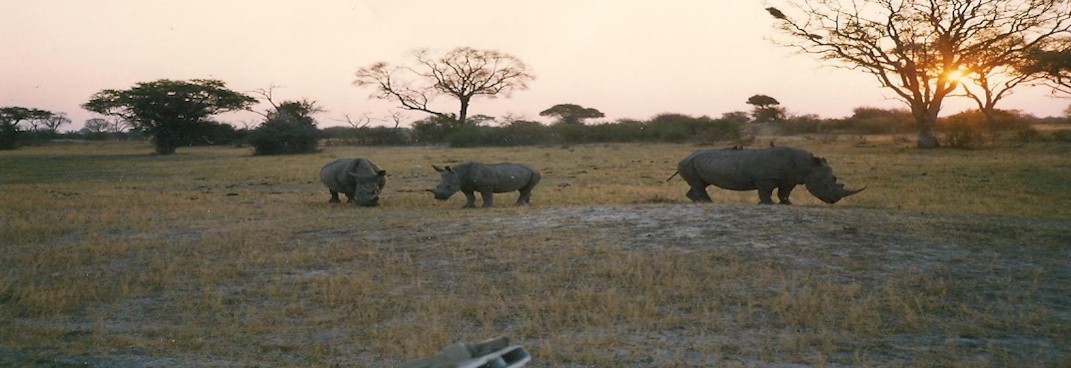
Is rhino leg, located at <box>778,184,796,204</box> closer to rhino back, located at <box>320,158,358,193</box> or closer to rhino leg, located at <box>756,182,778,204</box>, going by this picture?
rhino leg, located at <box>756,182,778,204</box>

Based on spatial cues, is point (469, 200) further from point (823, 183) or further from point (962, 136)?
point (962, 136)

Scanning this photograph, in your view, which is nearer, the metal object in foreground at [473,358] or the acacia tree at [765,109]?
the metal object in foreground at [473,358]

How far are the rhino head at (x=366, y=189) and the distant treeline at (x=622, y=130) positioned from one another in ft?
94.3

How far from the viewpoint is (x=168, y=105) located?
45344mm

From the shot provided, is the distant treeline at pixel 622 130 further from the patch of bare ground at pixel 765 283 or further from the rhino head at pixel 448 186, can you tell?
the patch of bare ground at pixel 765 283

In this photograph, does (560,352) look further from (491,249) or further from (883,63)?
(883,63)

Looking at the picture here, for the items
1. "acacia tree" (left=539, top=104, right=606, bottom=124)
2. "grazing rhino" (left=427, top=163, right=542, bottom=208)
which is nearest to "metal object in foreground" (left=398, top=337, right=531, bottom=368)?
"grazing rhino" (left=427, top=163, right=542, bottom=208)

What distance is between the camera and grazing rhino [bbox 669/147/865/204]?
12492 mm

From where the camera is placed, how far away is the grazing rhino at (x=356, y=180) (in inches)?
584

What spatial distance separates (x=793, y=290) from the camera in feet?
22.8

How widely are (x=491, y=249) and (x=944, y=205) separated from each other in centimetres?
819

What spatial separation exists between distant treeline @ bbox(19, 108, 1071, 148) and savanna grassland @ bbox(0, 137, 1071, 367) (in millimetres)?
31809

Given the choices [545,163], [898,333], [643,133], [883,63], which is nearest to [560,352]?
[898,333]

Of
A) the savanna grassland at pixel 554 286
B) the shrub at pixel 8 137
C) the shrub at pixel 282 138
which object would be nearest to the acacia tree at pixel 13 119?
the shrub at pixel 8 137
